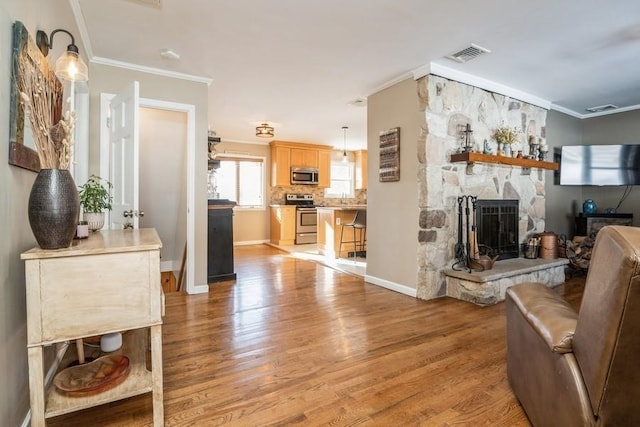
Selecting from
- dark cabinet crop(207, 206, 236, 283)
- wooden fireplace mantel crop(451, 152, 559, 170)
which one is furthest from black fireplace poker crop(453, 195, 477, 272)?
dark cabinet crop(207, 206, 236, 283)

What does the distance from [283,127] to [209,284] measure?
3.42 metres

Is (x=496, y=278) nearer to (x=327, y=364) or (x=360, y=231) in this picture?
(x=327, y=364)

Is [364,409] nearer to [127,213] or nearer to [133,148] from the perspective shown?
[127,213]

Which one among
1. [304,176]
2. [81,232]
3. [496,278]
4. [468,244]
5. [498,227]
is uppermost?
[304,176]

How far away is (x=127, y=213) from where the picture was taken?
2.71m

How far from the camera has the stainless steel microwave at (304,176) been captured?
784 cm

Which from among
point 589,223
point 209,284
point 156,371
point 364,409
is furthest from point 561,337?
point 589,223

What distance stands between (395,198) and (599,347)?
2.94 metres

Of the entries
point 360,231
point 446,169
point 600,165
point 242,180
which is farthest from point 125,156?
point 600,165

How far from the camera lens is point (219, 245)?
4.36m

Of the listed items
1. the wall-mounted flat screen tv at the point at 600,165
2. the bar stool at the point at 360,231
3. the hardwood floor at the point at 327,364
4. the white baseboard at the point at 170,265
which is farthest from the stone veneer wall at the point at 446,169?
the white baseboard at the point at 170,265

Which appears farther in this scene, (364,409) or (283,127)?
(283,127)

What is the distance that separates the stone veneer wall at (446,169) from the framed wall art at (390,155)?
0.33 meters

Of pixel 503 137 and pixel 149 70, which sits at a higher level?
pixel 149 70
